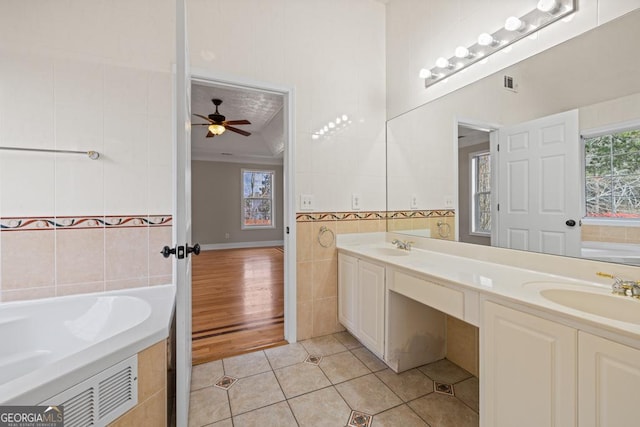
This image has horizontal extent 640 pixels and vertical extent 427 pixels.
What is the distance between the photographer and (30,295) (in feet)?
4.95

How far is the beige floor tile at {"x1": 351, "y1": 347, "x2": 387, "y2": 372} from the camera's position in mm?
1835

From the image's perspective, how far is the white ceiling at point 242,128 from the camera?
3.99 m

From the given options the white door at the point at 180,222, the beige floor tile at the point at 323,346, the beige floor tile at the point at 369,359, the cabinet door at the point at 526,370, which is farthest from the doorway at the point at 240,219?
the cabinet door at the point at 526,370

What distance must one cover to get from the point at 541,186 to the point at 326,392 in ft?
5.49

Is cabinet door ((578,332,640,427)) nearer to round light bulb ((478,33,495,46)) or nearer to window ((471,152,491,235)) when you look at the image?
window ((471,152,491,235))

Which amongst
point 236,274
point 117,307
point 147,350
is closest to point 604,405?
point 147,350

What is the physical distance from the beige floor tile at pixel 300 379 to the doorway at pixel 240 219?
0.36 metres

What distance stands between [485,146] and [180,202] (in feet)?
5.89

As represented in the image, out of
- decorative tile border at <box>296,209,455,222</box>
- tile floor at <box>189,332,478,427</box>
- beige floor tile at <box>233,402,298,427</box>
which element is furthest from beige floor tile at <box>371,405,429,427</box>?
decorative tile border at <box>296,209,455,222</box>

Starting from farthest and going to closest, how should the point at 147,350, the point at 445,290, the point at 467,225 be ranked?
the point at 467,225, the point at 445,290, the point at 147,350

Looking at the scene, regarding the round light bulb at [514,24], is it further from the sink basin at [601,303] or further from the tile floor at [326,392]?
the tile floor at [326,392]

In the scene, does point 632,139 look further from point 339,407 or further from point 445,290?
point 339,407

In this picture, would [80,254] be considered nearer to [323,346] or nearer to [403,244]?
[323,346]

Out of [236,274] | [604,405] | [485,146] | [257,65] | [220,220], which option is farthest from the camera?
[220,220]
